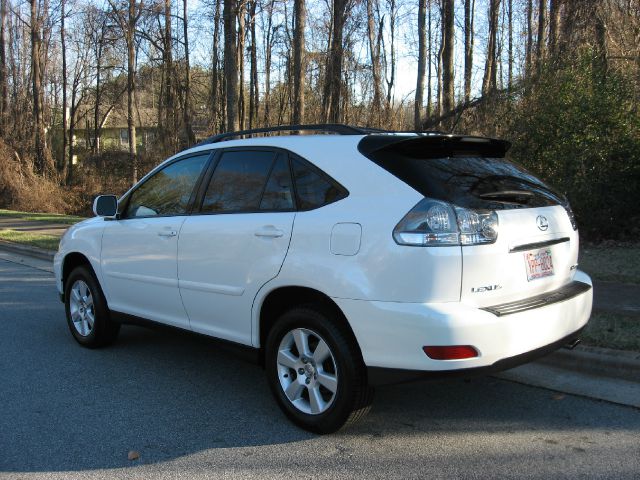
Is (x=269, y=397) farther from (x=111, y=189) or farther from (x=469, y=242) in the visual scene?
(x=111, y=189)

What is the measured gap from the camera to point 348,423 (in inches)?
139

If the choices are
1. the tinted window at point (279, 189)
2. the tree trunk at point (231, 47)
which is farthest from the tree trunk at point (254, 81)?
the tinted window at point (279, 189)

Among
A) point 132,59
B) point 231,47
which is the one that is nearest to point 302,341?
point 231,47

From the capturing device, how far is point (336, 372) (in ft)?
11.3

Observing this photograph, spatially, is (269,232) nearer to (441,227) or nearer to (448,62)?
(441,227)

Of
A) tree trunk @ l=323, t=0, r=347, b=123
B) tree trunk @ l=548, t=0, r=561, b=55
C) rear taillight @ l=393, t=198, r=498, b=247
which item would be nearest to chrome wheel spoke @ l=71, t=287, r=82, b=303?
rear taillight @ l=393, t=198, r=498, b=247

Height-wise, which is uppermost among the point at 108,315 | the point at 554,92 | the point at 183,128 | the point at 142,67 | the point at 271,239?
the point at 142,67

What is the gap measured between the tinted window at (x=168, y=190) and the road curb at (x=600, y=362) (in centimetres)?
322

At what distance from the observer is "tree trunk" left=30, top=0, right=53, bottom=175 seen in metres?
31.7

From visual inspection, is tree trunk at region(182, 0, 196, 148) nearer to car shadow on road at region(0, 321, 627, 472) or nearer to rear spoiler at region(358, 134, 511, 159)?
car shadow on road at region(0, 321, 627, 472)

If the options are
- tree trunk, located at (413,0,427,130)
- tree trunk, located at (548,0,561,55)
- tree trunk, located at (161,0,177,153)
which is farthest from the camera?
tree trunk, located at (161,0,177,153)

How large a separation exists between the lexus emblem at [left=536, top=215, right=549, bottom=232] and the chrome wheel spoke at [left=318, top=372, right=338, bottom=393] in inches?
60.7

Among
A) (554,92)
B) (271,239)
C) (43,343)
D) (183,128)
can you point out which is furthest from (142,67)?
(271,239)

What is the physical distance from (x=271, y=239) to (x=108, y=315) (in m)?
2.48
